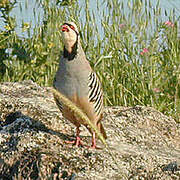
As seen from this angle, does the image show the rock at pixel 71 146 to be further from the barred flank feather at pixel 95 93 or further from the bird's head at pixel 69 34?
the bird's head at pixel 69 34

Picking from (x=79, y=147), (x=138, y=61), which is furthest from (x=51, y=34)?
(x=79, y=147)

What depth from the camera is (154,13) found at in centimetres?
555

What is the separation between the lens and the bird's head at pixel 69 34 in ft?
10.6

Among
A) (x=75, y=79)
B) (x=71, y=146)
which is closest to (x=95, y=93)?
(x=75, y=79)

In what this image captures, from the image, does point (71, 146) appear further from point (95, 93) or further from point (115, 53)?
point (115, 53)

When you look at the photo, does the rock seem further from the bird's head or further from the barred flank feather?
the bird's head

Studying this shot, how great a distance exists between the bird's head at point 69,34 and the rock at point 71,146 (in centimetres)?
72

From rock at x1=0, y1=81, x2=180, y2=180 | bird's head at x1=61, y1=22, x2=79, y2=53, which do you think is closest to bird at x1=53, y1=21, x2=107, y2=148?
bird's head at x1=61, y1=22, x2=79, y2=53

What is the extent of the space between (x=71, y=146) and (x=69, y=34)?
0.85m

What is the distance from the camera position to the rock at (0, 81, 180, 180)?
290cm

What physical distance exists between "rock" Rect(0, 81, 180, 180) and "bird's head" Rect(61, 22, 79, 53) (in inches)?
28.3

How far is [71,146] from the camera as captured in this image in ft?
10.7

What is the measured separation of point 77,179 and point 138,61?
2891 mm

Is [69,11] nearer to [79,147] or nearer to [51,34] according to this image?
[51,34]
